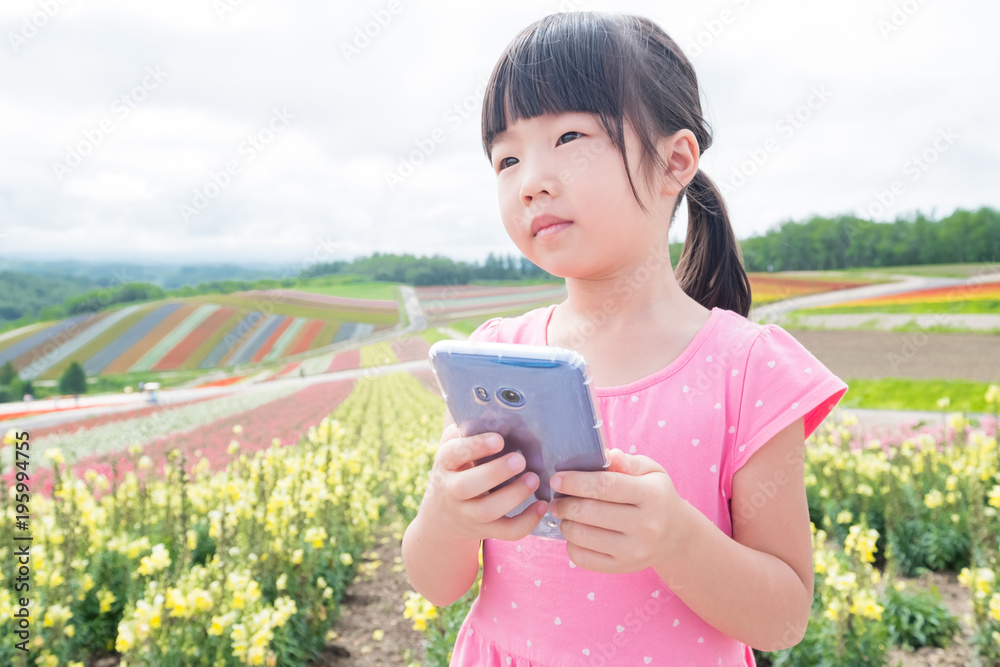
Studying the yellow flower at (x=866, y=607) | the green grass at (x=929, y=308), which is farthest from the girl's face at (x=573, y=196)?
the green grass at (x=929, y=308)

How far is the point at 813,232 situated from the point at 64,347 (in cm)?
574

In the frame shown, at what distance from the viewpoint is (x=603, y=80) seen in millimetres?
737

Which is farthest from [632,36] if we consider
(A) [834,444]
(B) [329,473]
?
(A) [834,444]

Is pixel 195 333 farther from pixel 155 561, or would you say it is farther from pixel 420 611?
pixel 420 611

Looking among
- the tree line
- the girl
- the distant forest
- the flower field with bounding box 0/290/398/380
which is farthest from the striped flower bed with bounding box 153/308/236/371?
the tree line

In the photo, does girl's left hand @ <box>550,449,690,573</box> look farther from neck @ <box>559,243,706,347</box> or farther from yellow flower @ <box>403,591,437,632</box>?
yellow flower @ <box>403,591,437,632</box>

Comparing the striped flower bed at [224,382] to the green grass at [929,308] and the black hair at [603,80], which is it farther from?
the green grass at [929,308]

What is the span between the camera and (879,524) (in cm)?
315

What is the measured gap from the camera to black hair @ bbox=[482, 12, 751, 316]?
73 cm

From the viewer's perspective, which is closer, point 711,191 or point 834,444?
point 711,191

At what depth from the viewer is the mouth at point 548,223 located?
28.0 inches

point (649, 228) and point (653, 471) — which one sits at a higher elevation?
point (649, 228)

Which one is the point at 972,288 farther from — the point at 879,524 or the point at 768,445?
the point at 768,445

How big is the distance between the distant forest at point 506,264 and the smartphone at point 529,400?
2.59ft
